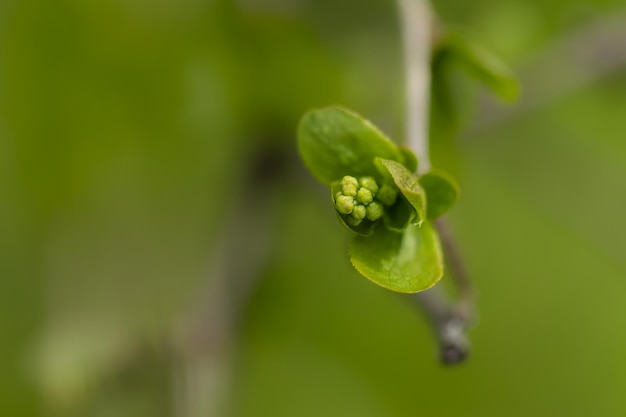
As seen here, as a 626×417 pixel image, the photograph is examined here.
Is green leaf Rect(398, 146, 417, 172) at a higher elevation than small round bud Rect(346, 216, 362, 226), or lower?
higher

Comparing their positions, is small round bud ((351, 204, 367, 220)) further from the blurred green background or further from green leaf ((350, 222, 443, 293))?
the blurred green background

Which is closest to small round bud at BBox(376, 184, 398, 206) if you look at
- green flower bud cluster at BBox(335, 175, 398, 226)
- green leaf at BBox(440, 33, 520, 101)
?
green flower bud cluster at BBox(335, 175, 398, 226)

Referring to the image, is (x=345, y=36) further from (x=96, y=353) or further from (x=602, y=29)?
(x=96, y=353)

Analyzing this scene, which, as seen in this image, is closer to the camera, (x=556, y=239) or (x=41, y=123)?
(x=41, y=123)

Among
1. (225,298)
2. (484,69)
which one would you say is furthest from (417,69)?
(225,298)

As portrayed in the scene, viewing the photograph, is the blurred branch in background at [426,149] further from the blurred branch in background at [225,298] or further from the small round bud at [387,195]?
the blurred branch in background at [225,298]

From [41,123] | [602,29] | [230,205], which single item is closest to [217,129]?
[230,205]
